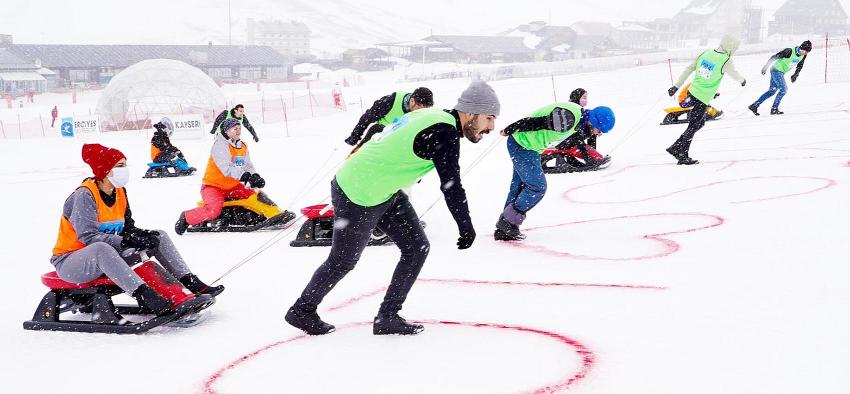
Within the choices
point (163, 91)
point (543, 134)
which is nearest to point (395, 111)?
point (543, 134)

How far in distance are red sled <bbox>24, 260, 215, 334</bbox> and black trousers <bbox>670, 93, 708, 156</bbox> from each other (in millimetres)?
7359

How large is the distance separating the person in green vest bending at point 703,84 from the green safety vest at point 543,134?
402cm

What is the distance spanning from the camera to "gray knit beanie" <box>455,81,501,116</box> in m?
3.82

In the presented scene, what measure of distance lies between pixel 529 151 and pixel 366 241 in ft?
10.1

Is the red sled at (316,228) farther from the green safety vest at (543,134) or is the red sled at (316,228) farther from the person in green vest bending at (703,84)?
the person in green vest bending at (703,84)

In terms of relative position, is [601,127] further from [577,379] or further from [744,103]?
[744,103]

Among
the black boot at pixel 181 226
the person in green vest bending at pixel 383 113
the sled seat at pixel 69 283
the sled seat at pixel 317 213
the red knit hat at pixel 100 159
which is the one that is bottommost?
the black boot at pixel 181 226

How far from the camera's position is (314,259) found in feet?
21.5

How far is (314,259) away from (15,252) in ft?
10.9

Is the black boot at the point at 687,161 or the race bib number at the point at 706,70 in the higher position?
the race bib number at the point at 706,70

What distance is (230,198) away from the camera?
8461mm

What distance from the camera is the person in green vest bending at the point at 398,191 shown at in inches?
145

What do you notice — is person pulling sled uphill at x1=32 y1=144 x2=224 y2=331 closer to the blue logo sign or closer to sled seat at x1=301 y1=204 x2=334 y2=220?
sled seat at x1=301 y1=204 x2=334 y2=220

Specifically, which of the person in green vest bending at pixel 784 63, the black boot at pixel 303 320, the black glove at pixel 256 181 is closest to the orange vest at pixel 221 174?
the black glove at pixel 256 181
